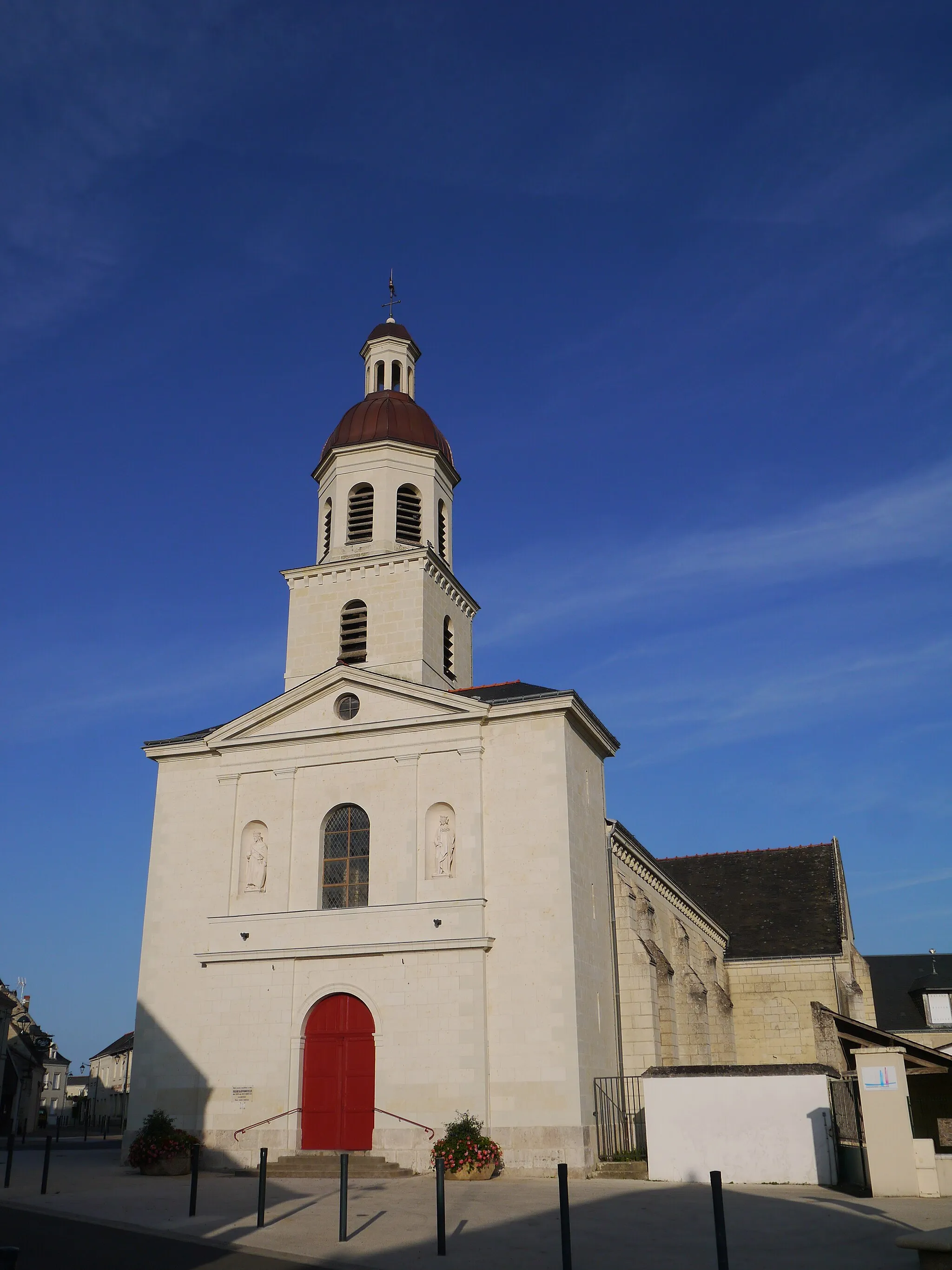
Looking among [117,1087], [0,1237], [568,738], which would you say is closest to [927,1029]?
[568,738]

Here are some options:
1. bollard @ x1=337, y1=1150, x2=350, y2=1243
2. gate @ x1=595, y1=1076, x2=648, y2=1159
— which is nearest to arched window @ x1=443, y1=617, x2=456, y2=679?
gate @ x1=595, y1=1076, x2=648, y2=1159

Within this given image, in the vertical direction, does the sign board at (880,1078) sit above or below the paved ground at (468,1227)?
above

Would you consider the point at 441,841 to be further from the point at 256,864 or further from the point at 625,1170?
the point at 625,1170

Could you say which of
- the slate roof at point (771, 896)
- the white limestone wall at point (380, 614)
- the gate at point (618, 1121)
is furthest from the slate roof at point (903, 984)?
the white limestone wall at point (380, 614)

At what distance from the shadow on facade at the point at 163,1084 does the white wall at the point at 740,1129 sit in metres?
9.25

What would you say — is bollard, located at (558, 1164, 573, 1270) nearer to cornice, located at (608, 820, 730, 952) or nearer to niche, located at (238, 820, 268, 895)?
niche, located at (238, 820, 268, 895)

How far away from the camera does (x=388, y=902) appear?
21.4 meters

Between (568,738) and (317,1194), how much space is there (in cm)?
951

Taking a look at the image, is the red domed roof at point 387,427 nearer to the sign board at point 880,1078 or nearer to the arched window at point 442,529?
the arched window at point 442,529

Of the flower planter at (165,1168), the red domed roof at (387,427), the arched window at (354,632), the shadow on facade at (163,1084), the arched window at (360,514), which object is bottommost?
the flower planter at (165,1168)

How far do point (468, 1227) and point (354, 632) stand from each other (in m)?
15.2

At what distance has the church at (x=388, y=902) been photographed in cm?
1980

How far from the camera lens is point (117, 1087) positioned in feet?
248

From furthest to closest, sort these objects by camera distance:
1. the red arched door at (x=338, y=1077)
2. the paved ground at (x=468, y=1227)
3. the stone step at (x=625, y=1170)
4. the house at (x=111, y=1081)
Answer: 1. the house at (x=111, y=1081)
2. the red arched door at (x=338, y=1077)
3. the stone step at (x=625, y=1170)
4. the paved ground at (x=468, y=1227)
